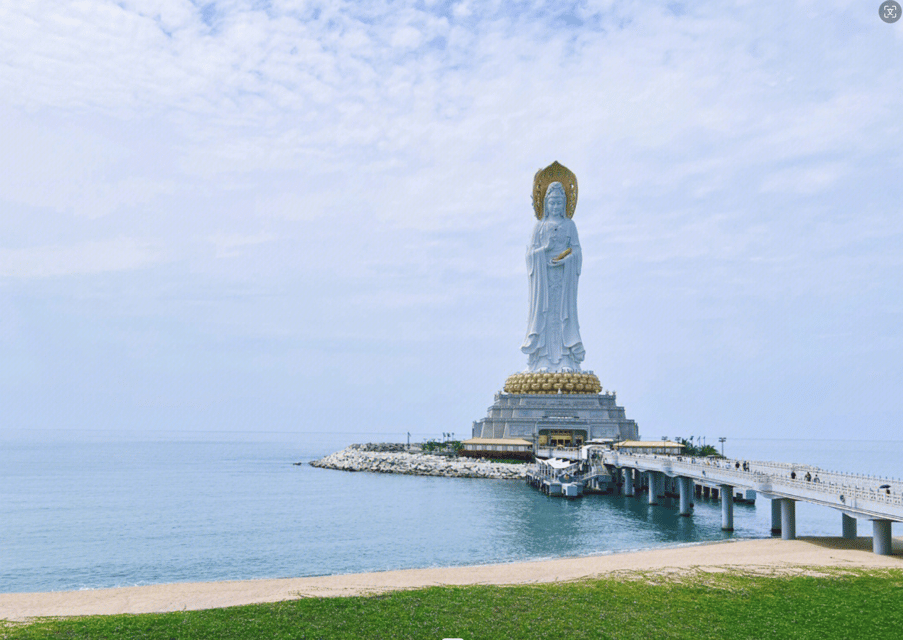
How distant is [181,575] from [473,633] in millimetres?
14878

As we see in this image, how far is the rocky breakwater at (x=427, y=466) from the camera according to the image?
2335 inches

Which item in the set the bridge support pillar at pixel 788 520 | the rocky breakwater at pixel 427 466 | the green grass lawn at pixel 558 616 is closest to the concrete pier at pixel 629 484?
the rocky breakwater at pixel 427 466

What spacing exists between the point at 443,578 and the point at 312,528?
15.5m

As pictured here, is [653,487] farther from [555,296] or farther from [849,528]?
[555,296]

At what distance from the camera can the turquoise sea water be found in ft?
92.3

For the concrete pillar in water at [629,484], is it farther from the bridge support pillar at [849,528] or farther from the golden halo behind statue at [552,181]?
the golden halo behind statue at [552,181]

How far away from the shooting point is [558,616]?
1653 centimetres

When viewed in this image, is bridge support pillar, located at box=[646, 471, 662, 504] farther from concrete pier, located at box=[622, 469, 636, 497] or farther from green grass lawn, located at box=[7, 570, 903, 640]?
green grass lawn, located at box=[7, 570, 903, 640]

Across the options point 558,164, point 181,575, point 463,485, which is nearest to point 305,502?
point 463,485

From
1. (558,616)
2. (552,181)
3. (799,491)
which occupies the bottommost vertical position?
(558,616)

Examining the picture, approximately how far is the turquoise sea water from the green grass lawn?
31.7 feet

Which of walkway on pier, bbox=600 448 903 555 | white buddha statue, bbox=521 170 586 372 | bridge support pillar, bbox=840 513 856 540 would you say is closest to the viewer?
walkway on pier, bbox=600 448 903 555

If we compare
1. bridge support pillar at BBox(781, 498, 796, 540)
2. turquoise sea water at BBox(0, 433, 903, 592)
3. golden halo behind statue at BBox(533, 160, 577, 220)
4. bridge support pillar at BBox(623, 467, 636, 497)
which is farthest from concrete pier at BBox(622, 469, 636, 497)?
golden halo behind statue at BBox(533, 160, 577, 220)

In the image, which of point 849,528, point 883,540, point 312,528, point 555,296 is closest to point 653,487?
point 849,528
